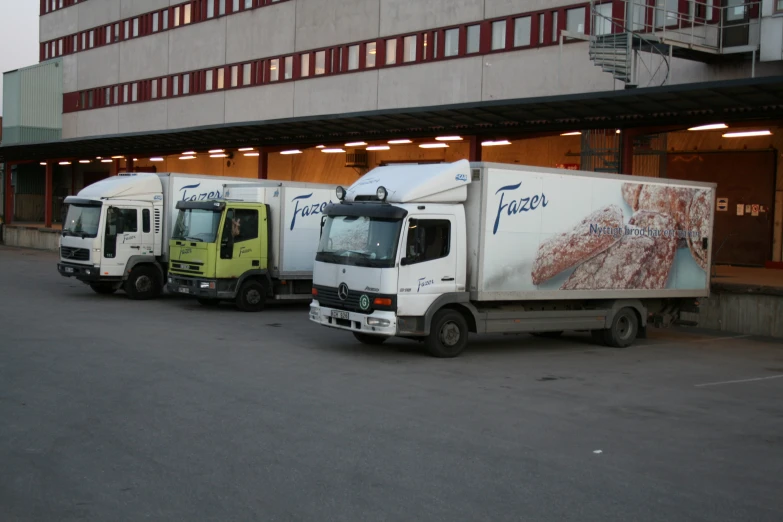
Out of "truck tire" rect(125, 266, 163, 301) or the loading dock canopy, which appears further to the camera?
"truck tire" rect(125, 266, 163, 301)

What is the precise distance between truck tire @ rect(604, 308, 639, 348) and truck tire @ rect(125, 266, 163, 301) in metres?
11.7

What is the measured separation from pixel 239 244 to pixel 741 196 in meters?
15.3

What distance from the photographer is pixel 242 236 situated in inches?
802

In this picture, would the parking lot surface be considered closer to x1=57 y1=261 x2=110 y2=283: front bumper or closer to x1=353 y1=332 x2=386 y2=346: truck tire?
x1=353 y1=332 x2=386 y2=346: truck tire

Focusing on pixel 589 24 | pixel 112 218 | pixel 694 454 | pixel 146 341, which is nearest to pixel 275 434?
pixel 694 454

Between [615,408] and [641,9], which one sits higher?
[641,9]

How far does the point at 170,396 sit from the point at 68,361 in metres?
2.98

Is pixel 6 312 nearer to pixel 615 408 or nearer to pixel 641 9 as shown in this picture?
pixel 615 408

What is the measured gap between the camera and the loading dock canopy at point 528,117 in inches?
752

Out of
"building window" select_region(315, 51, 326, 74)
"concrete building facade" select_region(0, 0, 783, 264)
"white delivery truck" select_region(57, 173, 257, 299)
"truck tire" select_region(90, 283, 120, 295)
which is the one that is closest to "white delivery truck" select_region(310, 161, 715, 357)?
"concrete building facade" select_region(0, 0, 783, 264)

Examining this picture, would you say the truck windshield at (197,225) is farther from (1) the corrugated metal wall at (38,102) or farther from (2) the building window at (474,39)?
(1) the corrugated metal wall at (38,102)

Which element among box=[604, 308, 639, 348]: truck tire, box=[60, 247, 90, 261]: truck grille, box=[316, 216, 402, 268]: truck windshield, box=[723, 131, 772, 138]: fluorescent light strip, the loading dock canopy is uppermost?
the loading dock canopy

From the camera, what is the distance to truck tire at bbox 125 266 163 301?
72.8 ft

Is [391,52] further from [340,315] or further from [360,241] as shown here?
[340,315]
